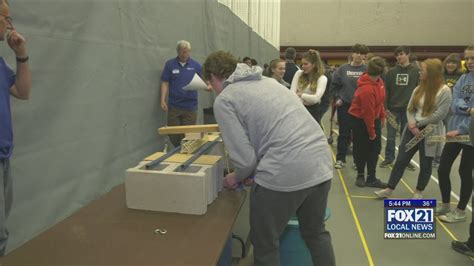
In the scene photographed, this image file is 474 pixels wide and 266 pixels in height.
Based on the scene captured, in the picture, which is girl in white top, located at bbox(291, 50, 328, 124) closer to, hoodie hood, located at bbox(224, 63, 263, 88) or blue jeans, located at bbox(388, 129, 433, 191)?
blue jeans, located at bbox(388, 129, 433, 191)

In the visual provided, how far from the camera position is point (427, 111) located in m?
2.94

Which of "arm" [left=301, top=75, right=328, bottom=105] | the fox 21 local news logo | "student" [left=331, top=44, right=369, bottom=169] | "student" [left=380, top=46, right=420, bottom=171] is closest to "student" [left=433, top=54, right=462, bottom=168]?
"student" [left=380, top=46, right=420, bottom=171]

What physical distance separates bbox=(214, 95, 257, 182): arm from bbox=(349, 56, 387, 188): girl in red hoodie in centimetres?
224

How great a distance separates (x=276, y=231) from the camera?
5.23ft

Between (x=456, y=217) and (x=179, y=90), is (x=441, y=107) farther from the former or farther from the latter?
(x=179, y=90)

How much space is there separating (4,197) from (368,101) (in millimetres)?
2922

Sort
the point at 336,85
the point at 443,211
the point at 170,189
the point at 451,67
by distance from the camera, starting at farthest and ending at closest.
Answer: the point at 336,85
the point at 451,67
the point at 443,211
the point at 170,189

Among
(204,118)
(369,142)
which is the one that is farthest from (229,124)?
(204,118)

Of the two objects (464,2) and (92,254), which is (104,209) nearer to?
(92,254)

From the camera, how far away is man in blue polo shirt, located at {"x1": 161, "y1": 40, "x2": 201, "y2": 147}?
11.1 feet

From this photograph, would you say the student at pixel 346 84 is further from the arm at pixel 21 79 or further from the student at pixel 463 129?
the arm at pixel 21 79

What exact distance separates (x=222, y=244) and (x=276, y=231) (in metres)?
0.32

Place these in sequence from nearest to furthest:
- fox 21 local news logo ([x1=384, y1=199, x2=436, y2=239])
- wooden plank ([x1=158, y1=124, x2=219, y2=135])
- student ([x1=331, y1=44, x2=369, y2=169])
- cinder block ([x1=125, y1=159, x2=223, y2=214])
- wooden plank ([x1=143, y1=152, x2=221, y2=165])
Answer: cinder block ([x1=125, y1=159, x2=223, y2=214]), wooden plank ([x1=143, y1=152, x2=221, y2=165]), wooden plank ([x1=158, y1=124, x2=219, y2=135]), fox 21 local news logo ([x1=384, y1=199, x2=436, y2=239]), student ([x1=331, y1=44, x2=369, y2=169])

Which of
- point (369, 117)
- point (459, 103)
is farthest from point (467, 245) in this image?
point (369, 117)
